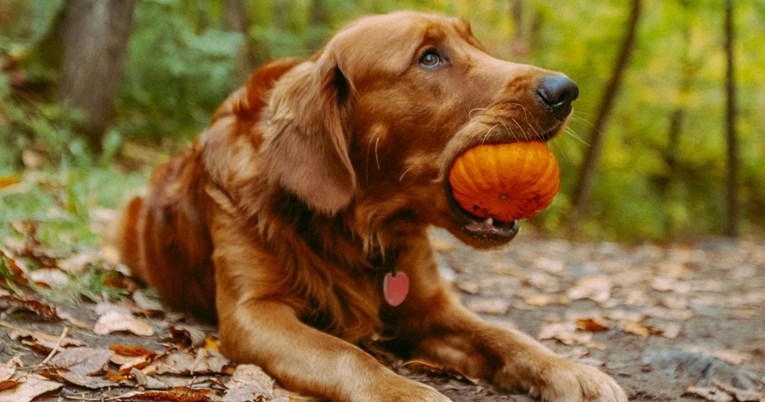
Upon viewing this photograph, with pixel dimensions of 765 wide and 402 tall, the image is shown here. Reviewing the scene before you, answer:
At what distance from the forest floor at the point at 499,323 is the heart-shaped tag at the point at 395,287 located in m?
0.26

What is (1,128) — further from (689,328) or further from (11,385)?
(689,328)

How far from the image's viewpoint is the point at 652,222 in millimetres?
14016

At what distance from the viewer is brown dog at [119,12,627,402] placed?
2.54 m

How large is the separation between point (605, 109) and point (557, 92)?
282 inches

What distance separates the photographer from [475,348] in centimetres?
285

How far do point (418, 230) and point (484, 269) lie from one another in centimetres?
251

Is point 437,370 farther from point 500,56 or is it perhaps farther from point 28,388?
point 500,56

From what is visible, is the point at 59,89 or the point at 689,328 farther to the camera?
the point at 59,89

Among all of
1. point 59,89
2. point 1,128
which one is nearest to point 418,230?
point 1,128

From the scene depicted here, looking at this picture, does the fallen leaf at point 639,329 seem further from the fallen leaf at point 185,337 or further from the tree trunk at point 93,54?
the tree trunk at point 93,54

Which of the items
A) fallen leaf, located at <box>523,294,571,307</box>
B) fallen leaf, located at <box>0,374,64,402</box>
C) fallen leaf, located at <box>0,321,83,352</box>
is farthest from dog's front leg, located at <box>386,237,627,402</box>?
fallen leaf, located at <box>523,294,571,307</box>

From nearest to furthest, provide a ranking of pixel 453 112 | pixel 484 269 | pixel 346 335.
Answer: pixel 453 112 < pixel 346 335 < pixel 484 269

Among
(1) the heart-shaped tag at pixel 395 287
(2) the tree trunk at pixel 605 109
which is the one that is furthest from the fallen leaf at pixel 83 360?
(2) the tree trunk at pixel 605 109

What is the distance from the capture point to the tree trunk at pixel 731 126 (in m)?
10.0
